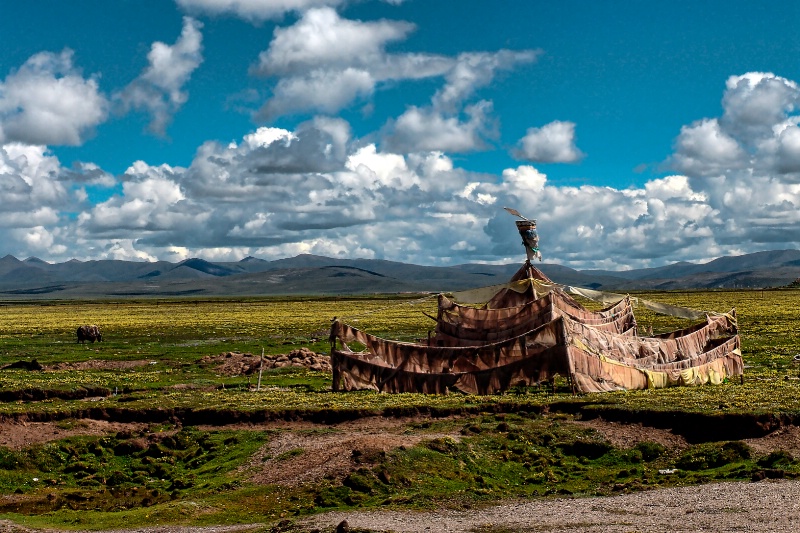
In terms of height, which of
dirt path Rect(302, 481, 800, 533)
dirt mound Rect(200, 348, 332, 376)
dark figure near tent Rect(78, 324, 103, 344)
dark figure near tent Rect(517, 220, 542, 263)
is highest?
dark figure near tent Rect(517, 220, 542, 263)

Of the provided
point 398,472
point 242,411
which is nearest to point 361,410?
point 242,411

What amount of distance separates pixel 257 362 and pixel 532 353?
18.4 m

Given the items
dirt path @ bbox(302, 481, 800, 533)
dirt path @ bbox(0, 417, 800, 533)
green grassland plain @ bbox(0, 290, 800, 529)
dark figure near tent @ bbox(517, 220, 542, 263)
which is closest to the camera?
dirt path @ bbox(302, 481, 800, 533)

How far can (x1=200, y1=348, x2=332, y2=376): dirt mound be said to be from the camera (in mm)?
50094

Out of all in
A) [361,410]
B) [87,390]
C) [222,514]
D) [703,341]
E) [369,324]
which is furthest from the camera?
[369,324]

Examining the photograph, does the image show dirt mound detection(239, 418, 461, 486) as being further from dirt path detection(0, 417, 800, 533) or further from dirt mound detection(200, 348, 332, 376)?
dirt mound detection(200, 348, 332, 376)

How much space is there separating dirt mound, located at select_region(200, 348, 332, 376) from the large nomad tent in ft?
30.2

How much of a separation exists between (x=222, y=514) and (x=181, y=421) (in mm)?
12219

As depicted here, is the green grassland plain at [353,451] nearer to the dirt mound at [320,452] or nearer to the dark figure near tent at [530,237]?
the dirt mound at [320,452]

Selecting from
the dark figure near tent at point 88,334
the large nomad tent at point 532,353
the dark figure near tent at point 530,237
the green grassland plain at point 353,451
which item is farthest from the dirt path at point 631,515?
the dark figure near tent at point 88,334

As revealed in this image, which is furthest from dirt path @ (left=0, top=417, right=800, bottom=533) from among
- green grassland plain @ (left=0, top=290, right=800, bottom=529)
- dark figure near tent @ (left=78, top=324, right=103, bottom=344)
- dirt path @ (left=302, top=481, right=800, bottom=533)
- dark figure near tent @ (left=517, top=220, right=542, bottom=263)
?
dark figure near tent @ (left=78, top=324, right=103, bottom=344)

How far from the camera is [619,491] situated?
74.6ft

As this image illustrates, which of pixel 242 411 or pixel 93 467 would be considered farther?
pixel 242 411

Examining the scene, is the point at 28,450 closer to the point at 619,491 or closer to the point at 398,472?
the point at 398,472
